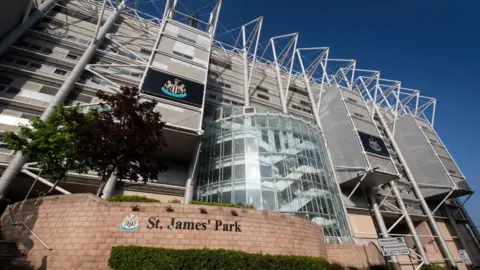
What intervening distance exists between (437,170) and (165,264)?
55019 mm

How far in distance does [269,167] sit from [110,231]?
15.2 metres

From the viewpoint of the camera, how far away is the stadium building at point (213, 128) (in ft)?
73.7

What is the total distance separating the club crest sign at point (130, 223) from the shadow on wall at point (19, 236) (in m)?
3.71

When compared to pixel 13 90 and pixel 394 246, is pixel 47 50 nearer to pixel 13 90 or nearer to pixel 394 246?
pixel 13 90

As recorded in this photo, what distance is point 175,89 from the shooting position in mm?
25812

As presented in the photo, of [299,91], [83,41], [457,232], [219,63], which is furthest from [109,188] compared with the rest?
[457,232]

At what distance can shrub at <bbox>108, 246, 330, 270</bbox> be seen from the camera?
1079 centimetres

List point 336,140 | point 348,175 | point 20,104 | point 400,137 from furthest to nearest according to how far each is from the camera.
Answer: point 400,137 → point 336,140 → point 348,175 → point 20,104

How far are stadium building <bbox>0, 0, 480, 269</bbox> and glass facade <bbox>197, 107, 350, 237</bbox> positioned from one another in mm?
123

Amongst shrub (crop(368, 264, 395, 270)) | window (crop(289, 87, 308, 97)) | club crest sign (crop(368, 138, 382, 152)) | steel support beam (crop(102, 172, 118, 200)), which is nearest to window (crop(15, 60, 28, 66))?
steel support beam (crop(102, 172, 118, 200))

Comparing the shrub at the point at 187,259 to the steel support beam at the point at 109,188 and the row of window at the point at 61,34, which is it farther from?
the row of window at the point at 61,34

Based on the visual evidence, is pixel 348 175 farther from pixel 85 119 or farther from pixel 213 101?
pixel 85 119

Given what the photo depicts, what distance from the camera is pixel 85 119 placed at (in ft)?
47.3

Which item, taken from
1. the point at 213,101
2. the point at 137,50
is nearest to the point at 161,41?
the point at 137,50
